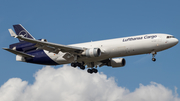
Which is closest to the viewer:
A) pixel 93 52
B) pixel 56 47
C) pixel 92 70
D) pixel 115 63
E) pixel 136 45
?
pixel 136 45

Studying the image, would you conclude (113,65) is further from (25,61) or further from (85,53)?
(25,61)

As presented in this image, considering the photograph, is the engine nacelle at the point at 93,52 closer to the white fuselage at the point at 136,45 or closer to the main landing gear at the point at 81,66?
the white fuselage at the point at 136,45

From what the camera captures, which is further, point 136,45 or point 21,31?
point 21,31

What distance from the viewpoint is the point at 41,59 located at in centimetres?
6262

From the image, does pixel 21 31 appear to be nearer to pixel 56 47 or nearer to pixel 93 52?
pixel 56 47

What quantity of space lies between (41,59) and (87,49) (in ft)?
32.4

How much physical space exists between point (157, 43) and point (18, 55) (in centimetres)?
2668

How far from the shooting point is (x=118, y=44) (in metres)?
57.3

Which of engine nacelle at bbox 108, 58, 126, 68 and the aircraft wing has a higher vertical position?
engine nacelle at bbox 108, 58, 126, 68

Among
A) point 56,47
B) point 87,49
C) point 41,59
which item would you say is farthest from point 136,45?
point 41,59

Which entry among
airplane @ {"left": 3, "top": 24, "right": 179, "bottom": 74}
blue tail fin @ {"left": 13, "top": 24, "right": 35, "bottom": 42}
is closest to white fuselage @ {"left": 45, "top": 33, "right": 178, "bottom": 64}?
airplane @ {"left": 3, "top": 24, "right": 179, "bottom": 74}

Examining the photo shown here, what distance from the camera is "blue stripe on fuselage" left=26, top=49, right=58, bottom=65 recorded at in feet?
205

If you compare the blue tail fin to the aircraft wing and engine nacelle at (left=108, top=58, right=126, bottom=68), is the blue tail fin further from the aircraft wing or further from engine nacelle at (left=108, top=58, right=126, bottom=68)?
engine nacelle at (left=108, top=58, right=126, bottom=68)

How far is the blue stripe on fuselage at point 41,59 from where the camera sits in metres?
62.5
